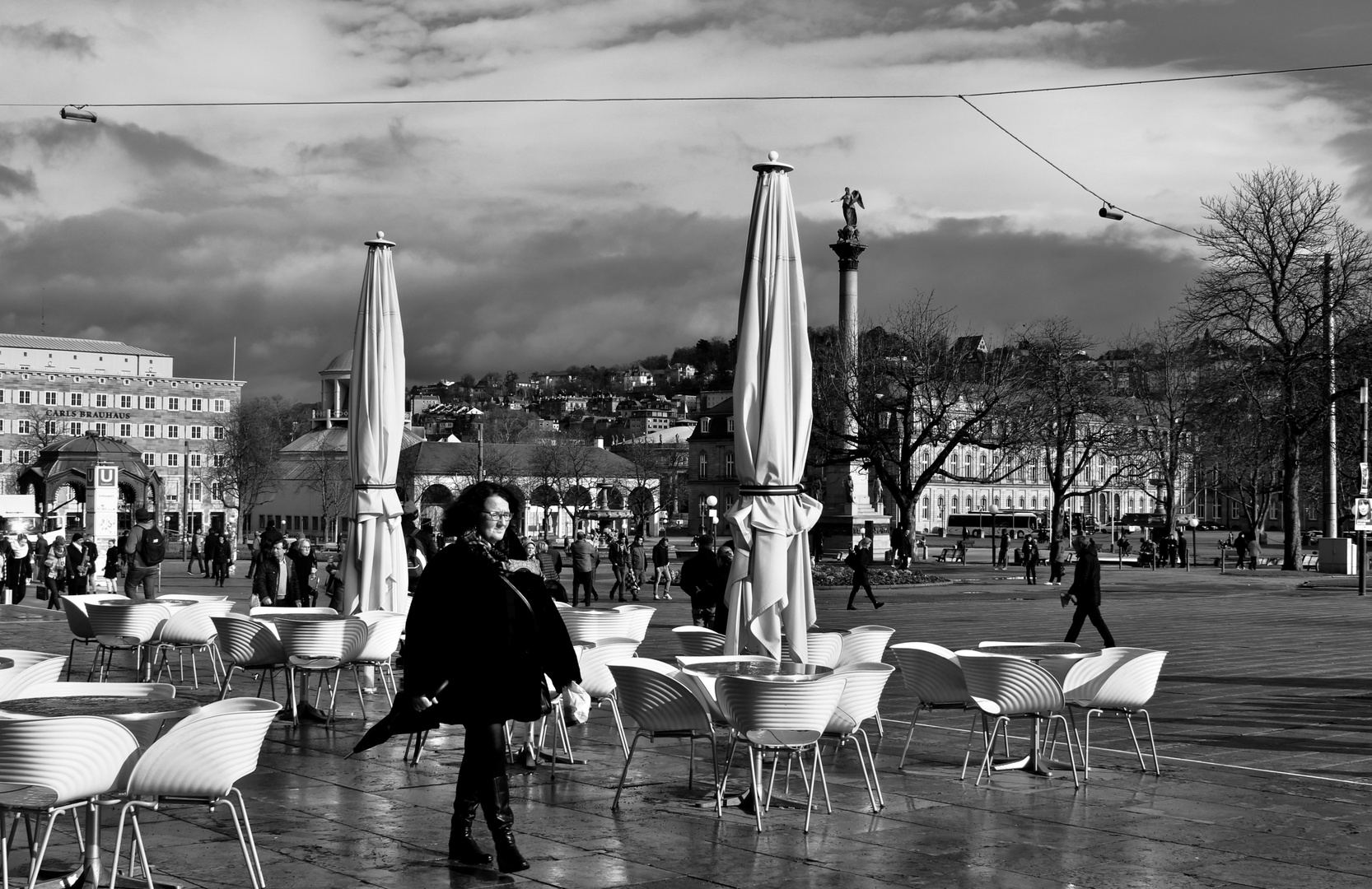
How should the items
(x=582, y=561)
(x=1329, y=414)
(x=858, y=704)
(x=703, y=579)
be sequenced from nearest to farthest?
(x=858, y=704) → (x=703, y=579) → (x=582, y=561) → (x=1329, y=414)

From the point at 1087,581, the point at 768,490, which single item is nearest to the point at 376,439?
the point at 768,490

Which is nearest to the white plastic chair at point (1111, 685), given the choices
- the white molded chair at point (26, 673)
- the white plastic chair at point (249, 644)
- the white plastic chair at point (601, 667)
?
the white plastic chair at point (601, 667)

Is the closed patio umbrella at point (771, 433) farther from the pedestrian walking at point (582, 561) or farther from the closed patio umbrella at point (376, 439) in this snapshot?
the pedestrian walking at point (582, 561)

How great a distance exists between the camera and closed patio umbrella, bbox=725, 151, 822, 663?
9.55 m

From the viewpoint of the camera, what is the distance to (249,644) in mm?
11586

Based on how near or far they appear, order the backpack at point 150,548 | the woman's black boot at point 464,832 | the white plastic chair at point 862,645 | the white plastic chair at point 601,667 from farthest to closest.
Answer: the backpack at point 150,548
the white plastic chair at point 862,645
the white plastic chair at point 601,667
the woman's black boot at point 464,832

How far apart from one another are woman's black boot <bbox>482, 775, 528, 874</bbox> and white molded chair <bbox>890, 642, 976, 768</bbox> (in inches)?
143

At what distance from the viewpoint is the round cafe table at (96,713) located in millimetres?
6148

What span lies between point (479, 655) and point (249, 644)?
17.5ft

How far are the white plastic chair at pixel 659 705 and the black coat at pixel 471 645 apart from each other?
1714mm

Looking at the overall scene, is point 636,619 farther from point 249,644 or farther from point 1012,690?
point 1012,690

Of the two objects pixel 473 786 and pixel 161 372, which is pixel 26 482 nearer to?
pixel 161 372

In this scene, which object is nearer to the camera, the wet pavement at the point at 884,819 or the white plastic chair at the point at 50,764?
the white plastic chair at the point at 50,764

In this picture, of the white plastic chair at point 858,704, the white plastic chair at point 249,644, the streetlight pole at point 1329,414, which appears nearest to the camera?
the white plastic chair at point 858,704
